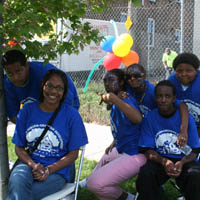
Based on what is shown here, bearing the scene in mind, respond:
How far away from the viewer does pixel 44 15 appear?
2.36 metres

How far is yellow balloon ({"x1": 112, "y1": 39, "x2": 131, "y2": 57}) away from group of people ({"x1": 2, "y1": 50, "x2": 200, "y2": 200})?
3.35m

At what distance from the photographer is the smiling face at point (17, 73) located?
262 cm

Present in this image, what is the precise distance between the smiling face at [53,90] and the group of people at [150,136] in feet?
1.25

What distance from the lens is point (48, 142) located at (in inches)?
99.0

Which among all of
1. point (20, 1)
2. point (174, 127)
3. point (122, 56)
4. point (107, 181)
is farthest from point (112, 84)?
point (122, 56)

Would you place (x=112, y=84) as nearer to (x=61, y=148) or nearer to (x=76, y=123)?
(x=76, y=123)

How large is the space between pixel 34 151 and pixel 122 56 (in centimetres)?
439

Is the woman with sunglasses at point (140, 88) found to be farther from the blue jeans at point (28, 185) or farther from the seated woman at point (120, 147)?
the blue jeans at point (28, 185)

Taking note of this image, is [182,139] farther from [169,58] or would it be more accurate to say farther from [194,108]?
[169,58]

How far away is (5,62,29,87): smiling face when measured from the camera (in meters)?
2.62

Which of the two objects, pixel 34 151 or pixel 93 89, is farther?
pixel 93 89

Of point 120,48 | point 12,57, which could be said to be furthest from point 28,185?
point 120,48

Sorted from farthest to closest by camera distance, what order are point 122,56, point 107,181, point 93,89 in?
point 93,89, point 122,56, point 107,181

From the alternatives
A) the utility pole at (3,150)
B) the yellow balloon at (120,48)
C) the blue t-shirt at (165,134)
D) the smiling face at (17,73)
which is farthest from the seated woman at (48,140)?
the yellow balloon at (120,48)
